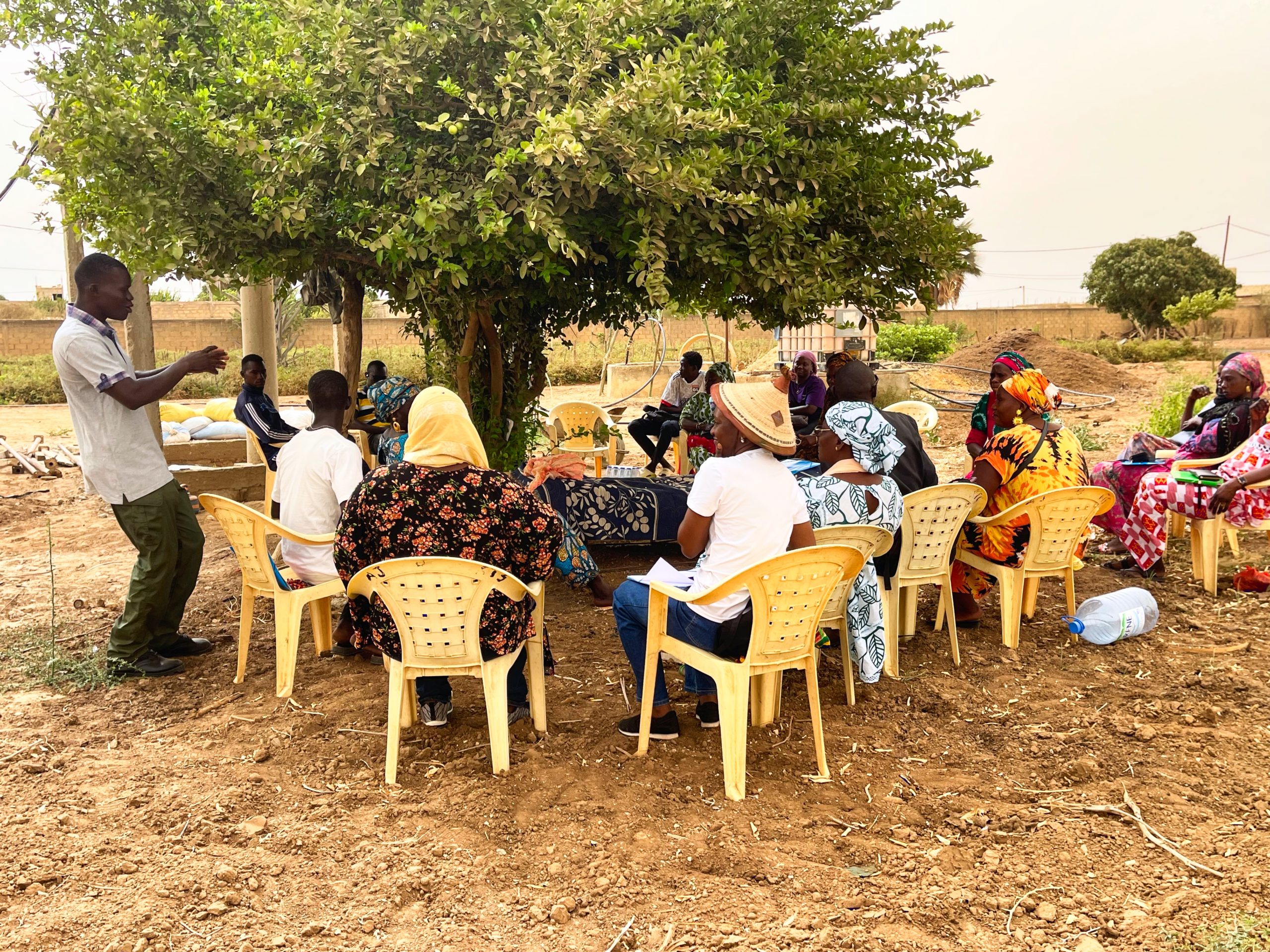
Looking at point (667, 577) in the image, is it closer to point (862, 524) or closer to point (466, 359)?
point (862, 524)

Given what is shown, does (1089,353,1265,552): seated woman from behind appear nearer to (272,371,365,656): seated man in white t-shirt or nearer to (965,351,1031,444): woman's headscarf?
(965,351,1031,444): woman's headscarf

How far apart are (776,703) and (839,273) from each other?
104 inches

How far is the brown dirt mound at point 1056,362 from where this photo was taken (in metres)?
18.4

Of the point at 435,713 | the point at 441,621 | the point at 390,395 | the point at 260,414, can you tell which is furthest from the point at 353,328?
the point at 441,621

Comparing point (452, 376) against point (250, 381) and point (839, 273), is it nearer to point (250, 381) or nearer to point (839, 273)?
point (250, 381)

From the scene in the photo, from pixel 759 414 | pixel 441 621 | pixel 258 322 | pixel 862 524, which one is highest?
pixel 258 322

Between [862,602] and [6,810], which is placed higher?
[862,602]

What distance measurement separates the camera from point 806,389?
8.73m

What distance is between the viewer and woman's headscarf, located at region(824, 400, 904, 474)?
4.62 meters

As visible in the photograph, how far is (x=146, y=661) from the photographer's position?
5055mm

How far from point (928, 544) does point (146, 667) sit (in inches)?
165

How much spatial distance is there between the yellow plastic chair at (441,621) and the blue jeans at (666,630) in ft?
1.35

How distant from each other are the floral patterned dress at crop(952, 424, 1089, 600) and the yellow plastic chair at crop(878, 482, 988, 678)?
0.28 metres

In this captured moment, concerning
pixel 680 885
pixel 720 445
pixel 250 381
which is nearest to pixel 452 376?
pixel 250 381
